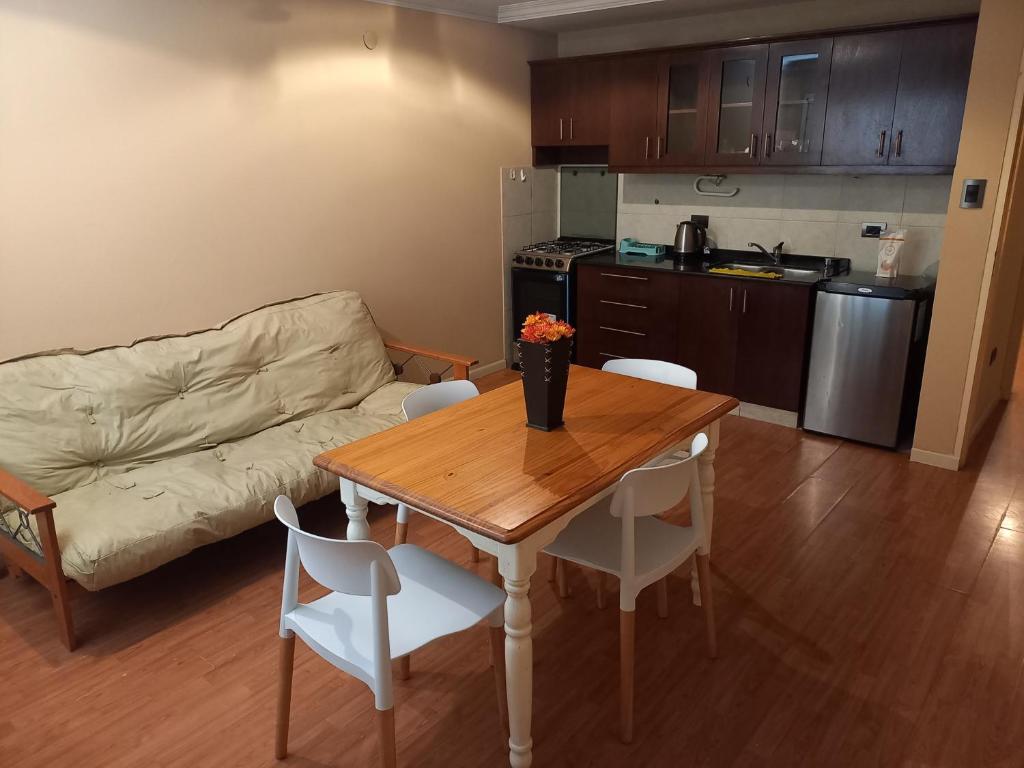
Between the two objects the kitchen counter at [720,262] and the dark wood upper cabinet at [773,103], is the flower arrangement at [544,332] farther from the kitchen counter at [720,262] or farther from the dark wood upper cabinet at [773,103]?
the dark wood upper cabinet at [773,103]

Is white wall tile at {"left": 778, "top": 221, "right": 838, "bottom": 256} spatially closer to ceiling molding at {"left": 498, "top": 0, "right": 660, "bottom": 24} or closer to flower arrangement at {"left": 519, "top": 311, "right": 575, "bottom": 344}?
ceiling molding at {"left": 498, "top": 0, "right": 660, "bottom": 24}

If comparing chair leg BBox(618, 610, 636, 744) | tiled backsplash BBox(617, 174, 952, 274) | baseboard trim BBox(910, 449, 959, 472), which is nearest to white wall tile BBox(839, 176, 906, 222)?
tiled backsplash BBox(617, 174, 952, 274)

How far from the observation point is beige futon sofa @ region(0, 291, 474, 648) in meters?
2.54

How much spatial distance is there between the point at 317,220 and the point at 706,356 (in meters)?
2.40

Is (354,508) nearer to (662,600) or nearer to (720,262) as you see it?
(662,600)

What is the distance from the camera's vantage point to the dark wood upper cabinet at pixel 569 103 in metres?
4.89

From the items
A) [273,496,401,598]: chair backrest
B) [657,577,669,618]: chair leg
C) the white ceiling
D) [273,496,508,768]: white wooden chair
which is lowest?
[657,577,669,618]: chair leg

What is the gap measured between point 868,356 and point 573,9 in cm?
264

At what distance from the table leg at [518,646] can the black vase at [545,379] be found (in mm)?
580

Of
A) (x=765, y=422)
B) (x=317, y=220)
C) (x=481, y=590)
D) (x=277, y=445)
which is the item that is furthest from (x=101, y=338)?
(x=765, y=422)

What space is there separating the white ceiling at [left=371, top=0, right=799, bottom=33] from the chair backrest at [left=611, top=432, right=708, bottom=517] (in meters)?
3.22

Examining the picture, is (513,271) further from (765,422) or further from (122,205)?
(122,205)

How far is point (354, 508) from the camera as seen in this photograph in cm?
212

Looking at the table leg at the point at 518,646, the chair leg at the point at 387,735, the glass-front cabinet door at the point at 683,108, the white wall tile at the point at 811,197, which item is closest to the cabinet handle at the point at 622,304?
the glass-front cabinet door at the point at 683,108
